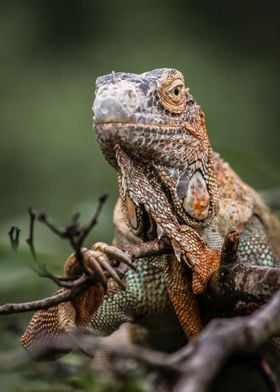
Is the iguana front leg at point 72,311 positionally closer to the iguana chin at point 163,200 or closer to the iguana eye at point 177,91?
the iguana chin at point 163,200

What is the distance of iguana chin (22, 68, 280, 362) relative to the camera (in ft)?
20.6

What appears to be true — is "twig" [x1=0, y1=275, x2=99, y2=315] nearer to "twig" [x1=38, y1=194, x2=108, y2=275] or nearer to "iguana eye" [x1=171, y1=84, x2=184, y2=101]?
"twig" [x1=38, y1=194, x2=108, y2=275]

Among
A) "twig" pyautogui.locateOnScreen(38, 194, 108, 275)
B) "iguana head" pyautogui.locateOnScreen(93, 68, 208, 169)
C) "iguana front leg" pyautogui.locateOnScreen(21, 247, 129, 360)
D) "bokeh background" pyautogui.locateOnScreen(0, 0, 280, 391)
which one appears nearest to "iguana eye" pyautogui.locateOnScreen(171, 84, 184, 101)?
"iguana head" pyautogui.locateOnScreen(93, 68, 208, 169)

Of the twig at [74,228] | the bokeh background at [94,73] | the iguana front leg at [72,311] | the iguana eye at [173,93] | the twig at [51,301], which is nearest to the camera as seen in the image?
the twig at [74,228]

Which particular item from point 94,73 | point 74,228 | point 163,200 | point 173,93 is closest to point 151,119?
point 173,93

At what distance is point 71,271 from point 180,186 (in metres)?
0.84

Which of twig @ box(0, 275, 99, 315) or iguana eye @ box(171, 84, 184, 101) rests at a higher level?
iguana eye @ box(171, 84, 184, 101)

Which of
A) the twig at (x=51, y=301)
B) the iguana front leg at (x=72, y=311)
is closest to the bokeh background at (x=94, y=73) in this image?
the iguana front leg at (x=72, y=311)

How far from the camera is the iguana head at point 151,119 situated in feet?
20.3

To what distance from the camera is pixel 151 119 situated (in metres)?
6.36

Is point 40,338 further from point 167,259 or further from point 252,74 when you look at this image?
point 252,74

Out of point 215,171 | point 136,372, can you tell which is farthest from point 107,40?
point 136,372

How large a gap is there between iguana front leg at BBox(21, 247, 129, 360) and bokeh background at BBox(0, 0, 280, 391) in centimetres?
331

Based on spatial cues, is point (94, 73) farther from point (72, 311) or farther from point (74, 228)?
point (74, 228)
